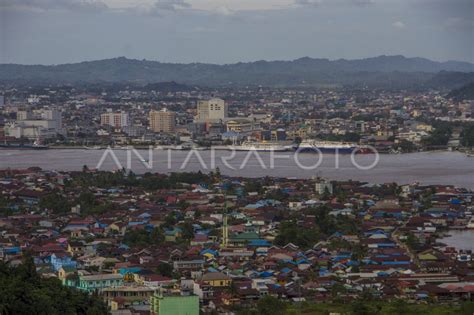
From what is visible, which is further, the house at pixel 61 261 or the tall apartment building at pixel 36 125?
the tall apartment building at pixel 36 125

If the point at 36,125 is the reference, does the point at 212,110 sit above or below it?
above

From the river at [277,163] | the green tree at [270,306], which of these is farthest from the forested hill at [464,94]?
the green tree at [270,306]

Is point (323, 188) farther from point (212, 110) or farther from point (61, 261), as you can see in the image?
point (212, 110)

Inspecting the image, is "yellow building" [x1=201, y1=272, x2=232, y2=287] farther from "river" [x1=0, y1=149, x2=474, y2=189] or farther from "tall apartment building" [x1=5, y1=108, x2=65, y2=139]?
"tall apartment building" [x1=5, y1=108, x2=65, y2=139]

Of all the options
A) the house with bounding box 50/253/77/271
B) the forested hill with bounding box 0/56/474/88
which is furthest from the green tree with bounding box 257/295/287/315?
the forested hill with bounding box 0/56/474/88

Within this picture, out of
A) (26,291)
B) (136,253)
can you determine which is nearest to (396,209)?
(136,253)

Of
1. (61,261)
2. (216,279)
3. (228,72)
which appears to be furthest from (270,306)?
(228,72)

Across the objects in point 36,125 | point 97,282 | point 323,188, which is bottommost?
point 36,125

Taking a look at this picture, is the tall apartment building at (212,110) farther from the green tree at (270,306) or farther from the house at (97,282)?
the green tree at (270,306)
